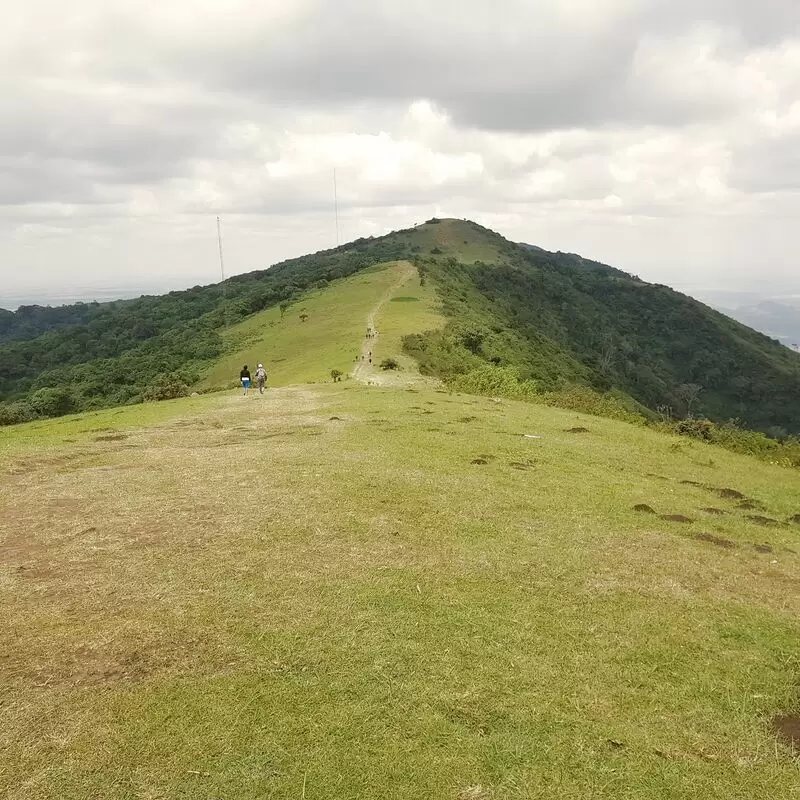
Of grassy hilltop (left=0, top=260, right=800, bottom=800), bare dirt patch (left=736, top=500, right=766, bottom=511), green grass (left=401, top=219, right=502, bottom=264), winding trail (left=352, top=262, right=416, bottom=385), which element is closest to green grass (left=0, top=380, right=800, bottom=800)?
grassy hilltop (left=0, top=260, right=800, bottom=800)

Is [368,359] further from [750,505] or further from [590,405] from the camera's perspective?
[750,505]

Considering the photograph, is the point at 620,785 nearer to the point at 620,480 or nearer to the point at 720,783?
the point at 720,783

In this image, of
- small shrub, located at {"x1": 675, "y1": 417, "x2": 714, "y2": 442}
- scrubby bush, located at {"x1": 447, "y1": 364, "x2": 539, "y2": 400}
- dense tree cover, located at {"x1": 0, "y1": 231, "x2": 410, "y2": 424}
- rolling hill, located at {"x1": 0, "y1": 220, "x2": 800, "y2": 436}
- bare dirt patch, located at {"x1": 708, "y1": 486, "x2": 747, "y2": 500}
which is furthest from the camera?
dense tree cover, located at {"x1": 0, "y1": 231, "x2": 410, "y2": 424}

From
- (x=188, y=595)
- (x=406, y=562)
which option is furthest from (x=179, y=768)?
(x=406, y=562)

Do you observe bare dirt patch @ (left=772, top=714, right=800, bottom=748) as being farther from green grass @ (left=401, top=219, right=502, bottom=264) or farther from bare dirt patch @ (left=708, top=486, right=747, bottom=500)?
green grass @ (left=401, top=219, right=502, bottom=264)

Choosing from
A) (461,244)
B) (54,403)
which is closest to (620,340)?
(461,244)

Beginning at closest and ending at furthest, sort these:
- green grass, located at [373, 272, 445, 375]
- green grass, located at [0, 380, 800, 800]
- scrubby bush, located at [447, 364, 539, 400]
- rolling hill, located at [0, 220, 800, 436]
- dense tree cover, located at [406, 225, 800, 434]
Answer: green grass, located at [0, 380, 800, 800] → scrubby bush, located at [447, 364, 539, 400] → green grass, located at [373, 272, 445, 375] → rolling hill, located at [0, 220, 800, 436] → dense tree cover, located at [406, 225, 800, 434]
